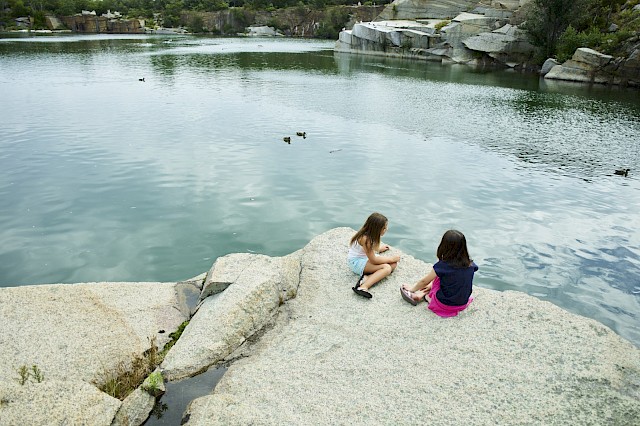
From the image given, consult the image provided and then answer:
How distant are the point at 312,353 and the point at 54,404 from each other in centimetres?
310

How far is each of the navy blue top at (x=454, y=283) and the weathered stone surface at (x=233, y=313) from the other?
254cm

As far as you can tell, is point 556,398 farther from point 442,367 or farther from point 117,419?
point 117,419

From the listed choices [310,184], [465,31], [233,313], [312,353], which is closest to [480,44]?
[465,31]

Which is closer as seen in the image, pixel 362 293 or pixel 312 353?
pixel 312 353

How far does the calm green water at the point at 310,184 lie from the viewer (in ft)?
35.8

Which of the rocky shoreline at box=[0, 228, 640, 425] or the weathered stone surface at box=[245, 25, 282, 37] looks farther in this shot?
the weathered stone surface at box=[245, 25, 282, 37]

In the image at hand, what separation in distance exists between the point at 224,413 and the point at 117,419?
1.24 meters

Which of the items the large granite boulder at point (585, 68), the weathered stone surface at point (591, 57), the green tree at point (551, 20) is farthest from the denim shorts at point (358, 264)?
the green tree at point (551, 20)

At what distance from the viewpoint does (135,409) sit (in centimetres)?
535

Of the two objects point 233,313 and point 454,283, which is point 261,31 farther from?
point 454,283

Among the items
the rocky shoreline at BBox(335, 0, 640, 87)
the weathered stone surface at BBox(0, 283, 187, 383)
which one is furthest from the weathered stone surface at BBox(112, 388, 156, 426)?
the rocky shoreline at BBox(335, 0, 640, 87)

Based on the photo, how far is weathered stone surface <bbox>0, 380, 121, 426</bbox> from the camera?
480cm

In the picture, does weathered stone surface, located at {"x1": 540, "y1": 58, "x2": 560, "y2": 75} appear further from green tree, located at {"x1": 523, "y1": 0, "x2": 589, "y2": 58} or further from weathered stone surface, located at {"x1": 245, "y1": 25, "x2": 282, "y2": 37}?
weathered stone surface, located at {"x1": 245, "y1": 25, "x2": 282, "y2": 37}

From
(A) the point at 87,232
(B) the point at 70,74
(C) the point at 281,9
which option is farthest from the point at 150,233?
(C) the point at 281,9
